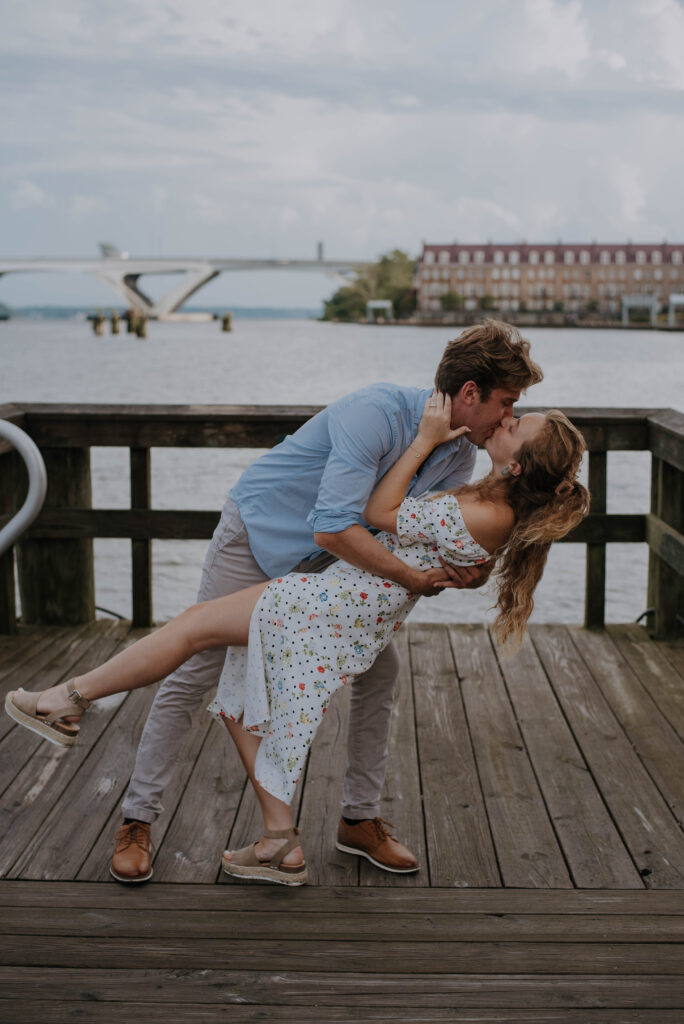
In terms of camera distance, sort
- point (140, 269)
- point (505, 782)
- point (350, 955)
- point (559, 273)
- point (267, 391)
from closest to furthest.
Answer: point (350, 955)
point (505, 782)
point (267, 391)
point (140, 269)
point (559, 273)

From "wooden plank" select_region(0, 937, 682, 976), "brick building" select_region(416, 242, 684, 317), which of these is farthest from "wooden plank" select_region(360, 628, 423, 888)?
"brick building" select_region(416, 242, 684, 317)

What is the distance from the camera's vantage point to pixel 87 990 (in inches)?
72.4

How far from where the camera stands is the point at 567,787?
107 inches

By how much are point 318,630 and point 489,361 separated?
0.59 metres

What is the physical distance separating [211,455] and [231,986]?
17092 mm

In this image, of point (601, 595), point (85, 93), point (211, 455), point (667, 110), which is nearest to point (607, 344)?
point (667, 110)

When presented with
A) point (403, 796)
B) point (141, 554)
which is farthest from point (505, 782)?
point (141, 554)

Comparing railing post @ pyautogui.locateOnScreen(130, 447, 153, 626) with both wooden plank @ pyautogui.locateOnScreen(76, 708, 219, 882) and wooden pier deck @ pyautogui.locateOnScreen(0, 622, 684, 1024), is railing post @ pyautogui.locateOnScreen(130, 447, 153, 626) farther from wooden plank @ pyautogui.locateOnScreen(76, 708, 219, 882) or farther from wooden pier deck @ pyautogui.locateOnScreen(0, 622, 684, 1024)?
wooden plank @ pyautogui.locateOnScreen(76, 708, 219, 882)

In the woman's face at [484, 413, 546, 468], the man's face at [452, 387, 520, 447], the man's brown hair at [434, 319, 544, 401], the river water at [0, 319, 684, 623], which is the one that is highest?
the man's brown hair at [434, 319, 544, 401]

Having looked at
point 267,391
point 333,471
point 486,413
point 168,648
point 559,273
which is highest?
point 559,273

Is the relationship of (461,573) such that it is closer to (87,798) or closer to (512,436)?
(512,436)

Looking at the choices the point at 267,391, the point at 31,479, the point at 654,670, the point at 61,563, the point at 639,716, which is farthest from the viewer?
the point at 267,391

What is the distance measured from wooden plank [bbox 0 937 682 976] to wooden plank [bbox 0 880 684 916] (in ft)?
0.42

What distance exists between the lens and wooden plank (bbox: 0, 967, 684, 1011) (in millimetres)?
1809
